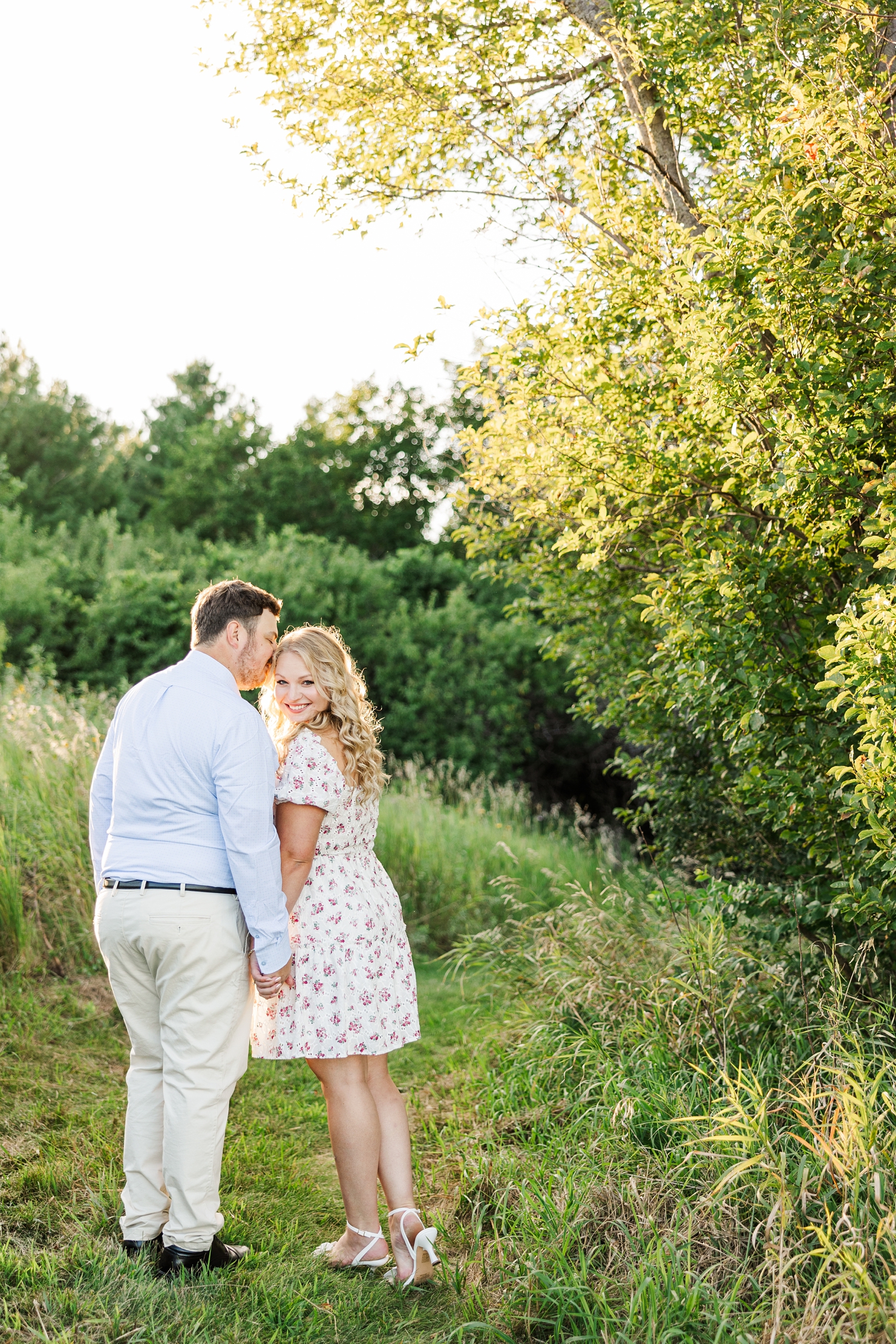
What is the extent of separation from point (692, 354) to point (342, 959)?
2.43 m

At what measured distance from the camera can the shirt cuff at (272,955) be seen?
321 cm

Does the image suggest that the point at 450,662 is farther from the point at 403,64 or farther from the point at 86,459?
the point at 86,459

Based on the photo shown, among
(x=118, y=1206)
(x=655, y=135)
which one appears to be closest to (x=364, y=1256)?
(x=118, y=1206)

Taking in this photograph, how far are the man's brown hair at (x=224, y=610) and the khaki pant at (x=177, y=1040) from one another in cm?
87

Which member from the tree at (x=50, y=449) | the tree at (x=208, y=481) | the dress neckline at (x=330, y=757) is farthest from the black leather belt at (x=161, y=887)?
the tree at (x=50, y=449)

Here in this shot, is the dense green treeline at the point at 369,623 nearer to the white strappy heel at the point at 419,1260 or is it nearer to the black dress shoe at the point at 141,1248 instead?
the white strappy heel at the point at 419,1260

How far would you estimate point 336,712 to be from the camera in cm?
354

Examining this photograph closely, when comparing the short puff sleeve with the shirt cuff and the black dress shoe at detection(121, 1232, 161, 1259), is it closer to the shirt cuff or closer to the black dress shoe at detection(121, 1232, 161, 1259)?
the shirt cuff

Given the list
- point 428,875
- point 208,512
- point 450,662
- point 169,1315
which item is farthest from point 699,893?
point 208,512

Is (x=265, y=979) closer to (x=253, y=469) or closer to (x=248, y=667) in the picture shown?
(x=248, y=667)

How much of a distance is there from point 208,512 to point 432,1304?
22907 millimetres

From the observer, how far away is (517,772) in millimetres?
13812

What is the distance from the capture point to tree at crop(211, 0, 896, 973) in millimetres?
3439

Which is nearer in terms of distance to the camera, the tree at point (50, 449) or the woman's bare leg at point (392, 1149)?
the woman's bare leg at point (392, 1149)
